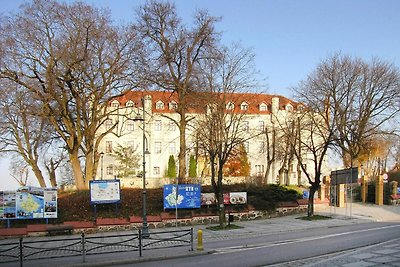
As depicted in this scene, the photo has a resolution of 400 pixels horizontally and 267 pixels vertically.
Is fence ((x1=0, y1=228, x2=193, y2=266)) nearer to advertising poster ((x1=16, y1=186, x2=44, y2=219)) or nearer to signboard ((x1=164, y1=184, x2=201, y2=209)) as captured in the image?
advertising poster ((x1=16, y1=186, x2=44, y2=219))

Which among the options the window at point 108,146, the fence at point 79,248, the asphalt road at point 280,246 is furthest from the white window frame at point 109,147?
the asphalt road at point 280,246

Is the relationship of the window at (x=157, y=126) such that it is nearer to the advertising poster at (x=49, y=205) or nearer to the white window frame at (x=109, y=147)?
the white window frame at (x=109, y=147)

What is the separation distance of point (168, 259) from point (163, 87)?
22.4 metres

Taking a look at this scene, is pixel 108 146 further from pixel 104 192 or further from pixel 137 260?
pixel 137 260

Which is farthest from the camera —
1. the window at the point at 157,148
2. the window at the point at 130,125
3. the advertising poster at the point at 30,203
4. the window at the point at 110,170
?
the window at the point at 157,148

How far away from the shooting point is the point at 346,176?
34.2 meters

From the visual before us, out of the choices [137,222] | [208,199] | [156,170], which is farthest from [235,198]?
[156,170]

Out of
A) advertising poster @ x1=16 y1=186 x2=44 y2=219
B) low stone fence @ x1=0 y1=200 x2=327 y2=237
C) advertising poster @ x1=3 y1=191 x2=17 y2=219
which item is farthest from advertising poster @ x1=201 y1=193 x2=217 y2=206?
advertising poster @ x1=3 y1=191 x2=17 y2=219

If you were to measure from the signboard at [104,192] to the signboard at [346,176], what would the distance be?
18.3m

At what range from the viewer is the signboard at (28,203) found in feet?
85.5

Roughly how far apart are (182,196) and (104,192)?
222 inches

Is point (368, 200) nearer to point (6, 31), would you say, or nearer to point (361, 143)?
point (361, 143)

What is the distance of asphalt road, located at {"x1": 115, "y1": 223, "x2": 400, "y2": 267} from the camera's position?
15727 mm

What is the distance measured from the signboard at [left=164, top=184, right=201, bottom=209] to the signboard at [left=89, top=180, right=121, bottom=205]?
140 inches
